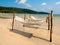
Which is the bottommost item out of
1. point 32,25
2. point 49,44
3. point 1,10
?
point 49,44

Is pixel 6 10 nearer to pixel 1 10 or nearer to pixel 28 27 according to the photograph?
pixel 1 10

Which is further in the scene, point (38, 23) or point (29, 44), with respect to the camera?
point (38, 23)

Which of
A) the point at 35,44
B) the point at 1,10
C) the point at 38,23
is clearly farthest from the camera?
the point at 1,10

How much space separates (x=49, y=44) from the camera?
20.6ft

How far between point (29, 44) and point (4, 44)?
116 cm

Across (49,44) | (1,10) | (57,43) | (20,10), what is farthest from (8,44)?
(20,10)

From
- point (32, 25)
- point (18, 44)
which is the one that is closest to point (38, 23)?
point (32, 25)

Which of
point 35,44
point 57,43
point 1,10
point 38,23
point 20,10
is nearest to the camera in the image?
point 35,44

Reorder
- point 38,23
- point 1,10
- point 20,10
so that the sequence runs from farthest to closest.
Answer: point 20,10 < point 1,10 < point 38,23

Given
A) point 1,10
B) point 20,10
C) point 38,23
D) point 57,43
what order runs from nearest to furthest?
1. point 57,43
2. point 38,23
3. point 1,10
4. point 20,10

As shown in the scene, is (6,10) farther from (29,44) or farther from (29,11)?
(29,44)

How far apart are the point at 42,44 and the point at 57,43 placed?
33.3 inches

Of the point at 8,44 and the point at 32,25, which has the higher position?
the point at 32,25

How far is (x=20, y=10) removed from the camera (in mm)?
77125
